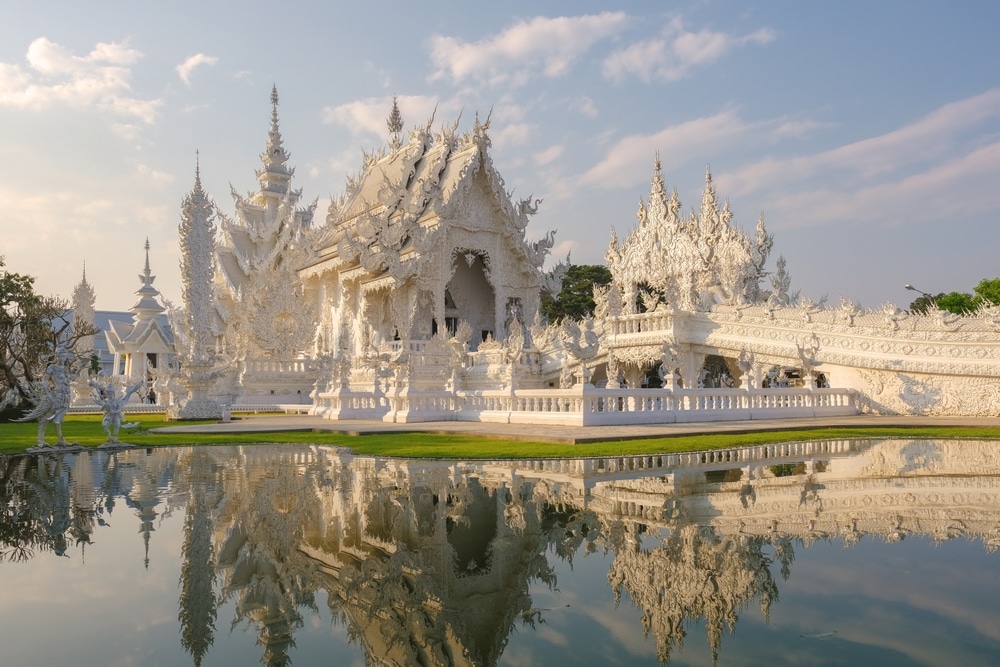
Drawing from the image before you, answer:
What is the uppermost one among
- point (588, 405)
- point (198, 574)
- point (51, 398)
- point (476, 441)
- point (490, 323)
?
point (490, 323)

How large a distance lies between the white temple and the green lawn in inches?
101

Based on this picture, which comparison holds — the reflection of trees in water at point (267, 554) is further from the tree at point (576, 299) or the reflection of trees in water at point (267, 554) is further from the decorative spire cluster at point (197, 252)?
the tree at point (576, 299)

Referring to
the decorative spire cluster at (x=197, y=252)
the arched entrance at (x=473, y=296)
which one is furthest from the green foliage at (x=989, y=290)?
the decorative spire cluster at (x=197, y=252)

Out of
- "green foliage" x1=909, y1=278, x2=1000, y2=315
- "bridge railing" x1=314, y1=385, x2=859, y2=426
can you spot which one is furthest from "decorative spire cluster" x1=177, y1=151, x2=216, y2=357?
"green foliage" x1=909, y1=278, x2=1000, y2=315

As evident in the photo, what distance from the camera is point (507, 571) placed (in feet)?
13.8

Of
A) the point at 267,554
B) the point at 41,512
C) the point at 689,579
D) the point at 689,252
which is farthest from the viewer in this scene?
the point at 689,252

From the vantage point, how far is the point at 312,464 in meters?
8.88

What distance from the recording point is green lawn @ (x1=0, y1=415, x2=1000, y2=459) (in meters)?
9.57

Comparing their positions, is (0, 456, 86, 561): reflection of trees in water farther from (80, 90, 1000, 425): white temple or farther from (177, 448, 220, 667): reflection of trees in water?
(80, 90, 1000, 425): white temple

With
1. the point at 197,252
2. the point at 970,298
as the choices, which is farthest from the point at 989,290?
the point at 197,252

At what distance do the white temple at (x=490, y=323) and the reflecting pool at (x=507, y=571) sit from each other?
23.7ft

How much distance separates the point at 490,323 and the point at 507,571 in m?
24.8

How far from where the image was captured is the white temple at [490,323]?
16.8m

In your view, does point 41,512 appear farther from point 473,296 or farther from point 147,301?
point 147,301
